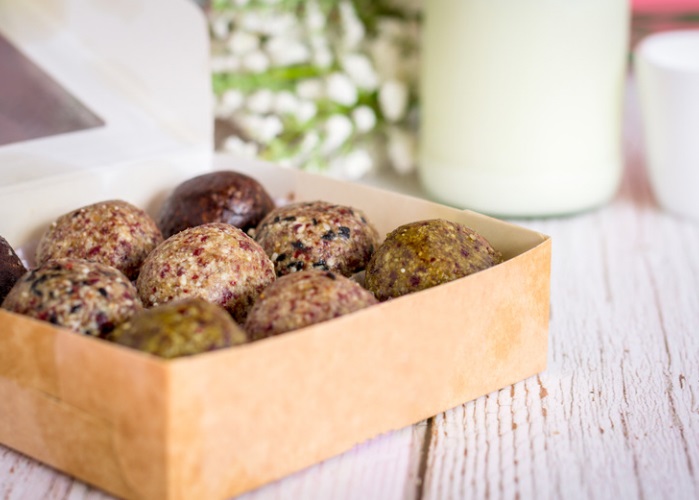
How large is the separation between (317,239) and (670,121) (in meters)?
1.01

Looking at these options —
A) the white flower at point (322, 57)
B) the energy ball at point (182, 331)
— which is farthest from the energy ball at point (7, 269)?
the white flower at point (322, 57)

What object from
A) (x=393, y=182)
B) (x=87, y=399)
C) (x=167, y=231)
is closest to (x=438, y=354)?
(x=87, y=399)

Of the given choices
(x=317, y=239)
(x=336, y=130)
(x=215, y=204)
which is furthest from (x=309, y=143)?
(x=317, y=239)

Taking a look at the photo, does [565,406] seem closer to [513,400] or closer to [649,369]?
[513,400]

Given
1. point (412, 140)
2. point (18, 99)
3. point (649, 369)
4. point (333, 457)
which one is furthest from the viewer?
point (412, 140)

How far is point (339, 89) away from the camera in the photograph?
2.21 meters

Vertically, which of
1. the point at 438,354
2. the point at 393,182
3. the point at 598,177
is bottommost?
the point at 393,182

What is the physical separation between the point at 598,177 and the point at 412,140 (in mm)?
498

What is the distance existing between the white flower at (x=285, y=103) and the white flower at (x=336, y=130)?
84mm

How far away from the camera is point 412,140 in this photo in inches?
94.0

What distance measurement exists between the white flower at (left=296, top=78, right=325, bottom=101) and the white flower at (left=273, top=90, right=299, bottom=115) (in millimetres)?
25

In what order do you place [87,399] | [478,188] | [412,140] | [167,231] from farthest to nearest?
[412,140], [478,188], [167,231], [87,399]

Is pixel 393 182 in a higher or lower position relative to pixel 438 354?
lower

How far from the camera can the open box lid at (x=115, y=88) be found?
1711mm
